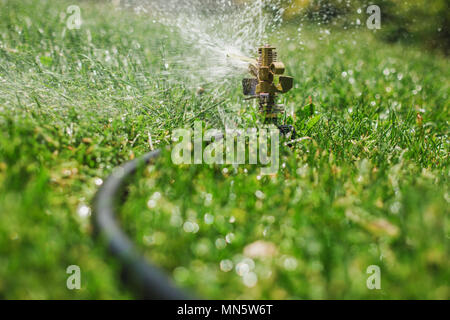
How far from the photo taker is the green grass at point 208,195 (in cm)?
115

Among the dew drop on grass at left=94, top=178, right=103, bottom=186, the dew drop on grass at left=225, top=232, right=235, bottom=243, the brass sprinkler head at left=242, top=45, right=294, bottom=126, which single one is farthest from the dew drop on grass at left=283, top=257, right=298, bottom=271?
the brass sprinkler head at left=242, top=45, right=294, bottom=126

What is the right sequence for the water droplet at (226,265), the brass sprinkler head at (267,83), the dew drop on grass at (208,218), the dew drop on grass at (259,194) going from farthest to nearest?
the brass sprinkler head at (267,83) < the dew drop on grass at (259,194) < the dew drop on grass at (208,218) < the water droplet at (226,265)

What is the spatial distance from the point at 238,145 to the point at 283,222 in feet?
2.18

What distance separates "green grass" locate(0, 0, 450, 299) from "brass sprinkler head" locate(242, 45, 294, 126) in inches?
8.8

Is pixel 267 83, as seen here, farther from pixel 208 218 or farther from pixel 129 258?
pixel 129 258

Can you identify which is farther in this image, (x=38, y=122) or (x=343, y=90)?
(x=343, y=90)

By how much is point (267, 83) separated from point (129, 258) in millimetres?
1433

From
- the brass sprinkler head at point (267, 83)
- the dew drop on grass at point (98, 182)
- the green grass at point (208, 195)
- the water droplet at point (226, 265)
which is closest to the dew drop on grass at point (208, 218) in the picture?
the green grass at point (208, 195)

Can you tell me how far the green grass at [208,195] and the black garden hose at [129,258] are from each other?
0.05m

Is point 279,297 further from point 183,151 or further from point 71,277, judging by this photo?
point 183,151

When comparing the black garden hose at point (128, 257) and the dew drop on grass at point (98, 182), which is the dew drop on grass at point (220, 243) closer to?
the black garden hose at point (128, 257)

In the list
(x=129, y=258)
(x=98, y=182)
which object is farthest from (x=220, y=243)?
(x=98, y=182)

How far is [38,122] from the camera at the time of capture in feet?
6.38
